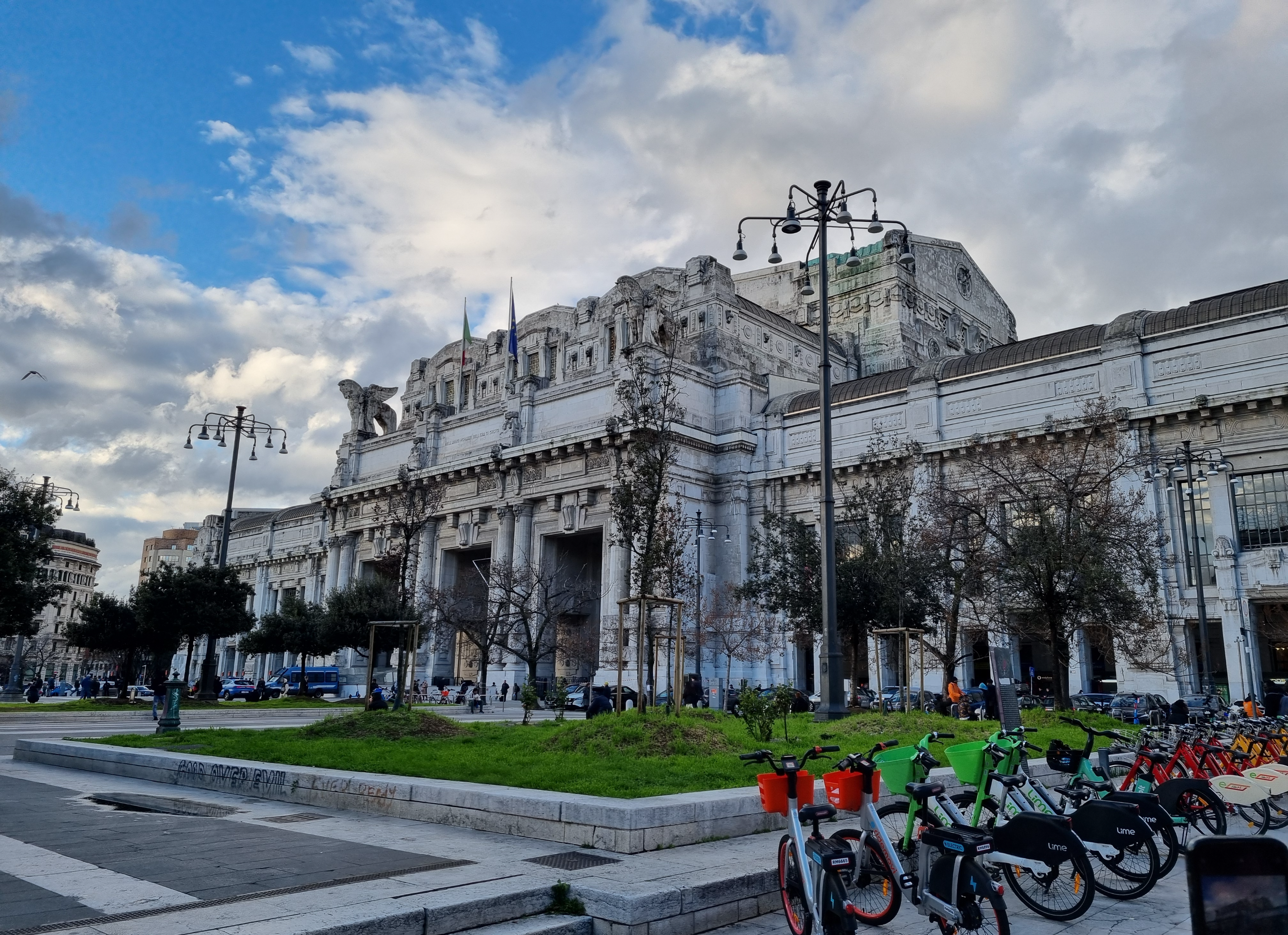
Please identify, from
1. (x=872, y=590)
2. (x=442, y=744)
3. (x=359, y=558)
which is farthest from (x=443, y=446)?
(x=442, y=744)

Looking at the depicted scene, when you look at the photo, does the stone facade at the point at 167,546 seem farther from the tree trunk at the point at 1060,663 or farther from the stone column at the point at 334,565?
the tree trunk at the point at 1060,663

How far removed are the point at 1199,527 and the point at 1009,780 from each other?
30.2 metres

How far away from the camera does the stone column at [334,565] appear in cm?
5850

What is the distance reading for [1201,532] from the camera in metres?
32.3

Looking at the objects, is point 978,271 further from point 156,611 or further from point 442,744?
point 442,744

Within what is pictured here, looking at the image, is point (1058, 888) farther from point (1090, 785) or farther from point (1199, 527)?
point (1199, 527)

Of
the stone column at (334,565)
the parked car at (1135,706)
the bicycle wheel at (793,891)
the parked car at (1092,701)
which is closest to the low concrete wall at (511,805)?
the bicycle wheel at (793,891)

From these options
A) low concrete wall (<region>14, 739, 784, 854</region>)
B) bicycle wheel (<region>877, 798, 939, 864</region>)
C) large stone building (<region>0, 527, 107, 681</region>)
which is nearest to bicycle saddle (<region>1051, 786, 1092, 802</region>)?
bicycle wheel (<region>877, 798, 939, 864</region>)

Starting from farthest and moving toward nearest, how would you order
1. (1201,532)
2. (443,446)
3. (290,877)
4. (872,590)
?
(443,446) < (1201,532) < (872,590) < (290,877)

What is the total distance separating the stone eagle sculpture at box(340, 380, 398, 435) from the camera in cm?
6253

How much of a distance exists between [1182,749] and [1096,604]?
10702mm

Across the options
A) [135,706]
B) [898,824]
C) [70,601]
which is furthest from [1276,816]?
[70,601]

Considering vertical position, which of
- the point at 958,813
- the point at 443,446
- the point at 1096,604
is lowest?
the point at 958,813

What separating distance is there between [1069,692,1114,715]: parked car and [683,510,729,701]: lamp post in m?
12.6
